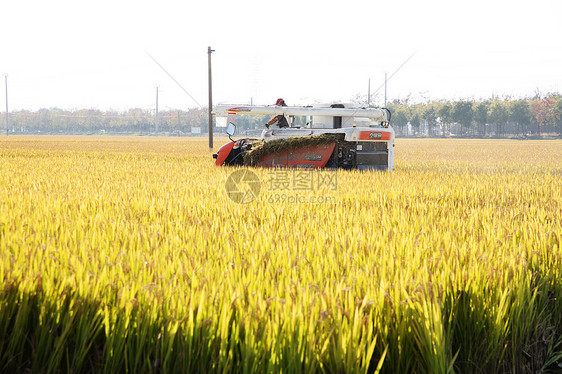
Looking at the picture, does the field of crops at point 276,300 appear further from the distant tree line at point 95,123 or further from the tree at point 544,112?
the distant tree line at point 95,123

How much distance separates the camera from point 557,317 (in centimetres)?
270

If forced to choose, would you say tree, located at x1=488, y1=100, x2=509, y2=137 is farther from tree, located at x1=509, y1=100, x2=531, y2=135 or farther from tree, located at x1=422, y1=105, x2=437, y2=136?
tree, located at x1=422, y1=105, x2=437, y2=136

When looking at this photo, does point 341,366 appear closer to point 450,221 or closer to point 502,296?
point 502,296

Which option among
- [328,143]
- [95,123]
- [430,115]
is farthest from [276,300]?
[95,123]

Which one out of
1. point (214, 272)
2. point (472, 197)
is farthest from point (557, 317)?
point (472, 197)

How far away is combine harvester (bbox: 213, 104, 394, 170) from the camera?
10.2m

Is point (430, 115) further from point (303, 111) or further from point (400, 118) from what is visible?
point (303, 111)

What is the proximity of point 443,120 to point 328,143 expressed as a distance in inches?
3667

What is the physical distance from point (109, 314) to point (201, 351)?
0.45 metres

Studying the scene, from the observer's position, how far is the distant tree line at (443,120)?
297 ft

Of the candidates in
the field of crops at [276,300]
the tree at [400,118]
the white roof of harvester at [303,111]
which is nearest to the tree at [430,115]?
the tree at [400,118]

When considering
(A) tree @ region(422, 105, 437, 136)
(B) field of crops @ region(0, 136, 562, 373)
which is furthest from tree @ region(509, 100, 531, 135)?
(B) field of crops @ region(0, 136, 562, 373)

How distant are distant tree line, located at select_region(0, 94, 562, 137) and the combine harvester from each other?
75.6m

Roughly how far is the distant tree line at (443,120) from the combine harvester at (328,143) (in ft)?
248
